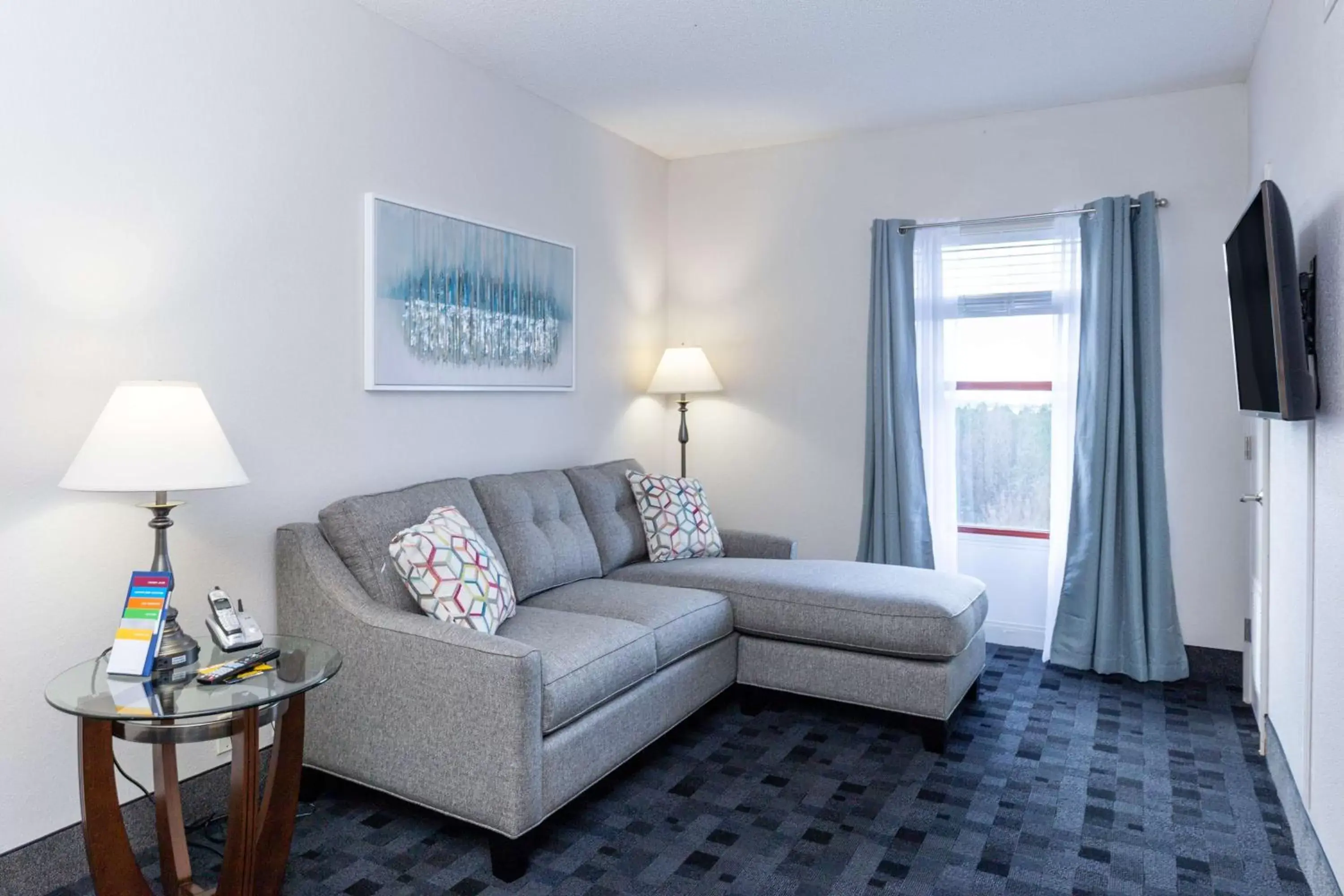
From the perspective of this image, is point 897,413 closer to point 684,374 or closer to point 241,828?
point 684,374

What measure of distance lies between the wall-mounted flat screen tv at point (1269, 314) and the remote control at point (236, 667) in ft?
8.26

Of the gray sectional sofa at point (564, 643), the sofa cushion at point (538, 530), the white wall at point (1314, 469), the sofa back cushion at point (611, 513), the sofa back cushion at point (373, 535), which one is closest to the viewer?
the white wall at point (1314, 469)

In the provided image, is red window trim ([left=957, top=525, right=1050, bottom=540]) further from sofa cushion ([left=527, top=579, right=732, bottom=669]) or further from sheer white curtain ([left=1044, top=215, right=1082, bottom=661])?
sofa cushion ([left=527, top=579, right=732, bottom=669])

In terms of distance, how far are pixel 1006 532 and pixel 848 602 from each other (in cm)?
145

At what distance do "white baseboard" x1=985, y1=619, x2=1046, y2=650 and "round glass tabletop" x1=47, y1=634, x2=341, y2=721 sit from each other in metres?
3.24

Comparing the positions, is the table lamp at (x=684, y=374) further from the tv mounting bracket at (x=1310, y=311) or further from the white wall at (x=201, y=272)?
the tv mounting bracket at (x=1310, y=311)

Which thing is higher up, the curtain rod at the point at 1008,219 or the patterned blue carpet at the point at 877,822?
the curtain rod at the point at 1008,219

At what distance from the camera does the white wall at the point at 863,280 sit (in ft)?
12.7

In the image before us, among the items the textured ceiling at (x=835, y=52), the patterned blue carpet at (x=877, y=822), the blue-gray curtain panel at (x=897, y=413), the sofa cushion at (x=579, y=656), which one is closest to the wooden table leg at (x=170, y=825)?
the patterned blue carpet at (x=877, y=822)

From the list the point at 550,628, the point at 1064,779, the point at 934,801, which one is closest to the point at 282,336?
the point at 550,628

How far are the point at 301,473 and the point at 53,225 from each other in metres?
0.98

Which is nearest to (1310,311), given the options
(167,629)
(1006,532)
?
(1006,532)

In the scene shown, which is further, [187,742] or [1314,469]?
[1314,469]

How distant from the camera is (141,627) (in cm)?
203
